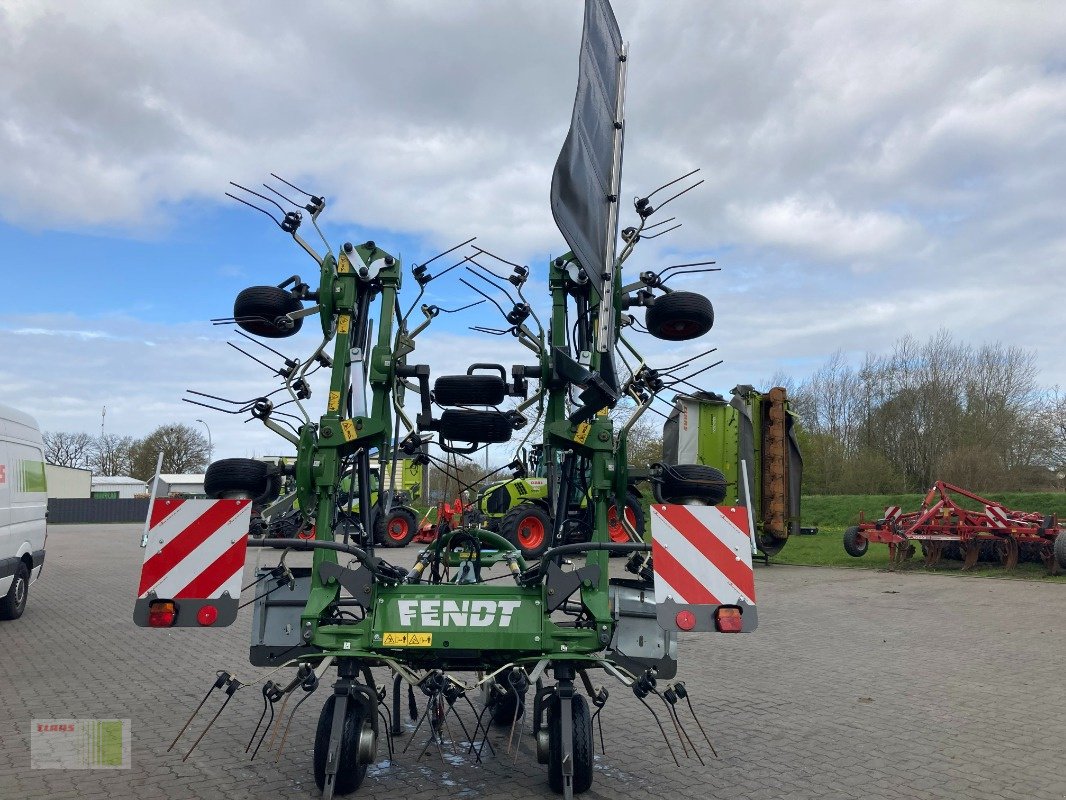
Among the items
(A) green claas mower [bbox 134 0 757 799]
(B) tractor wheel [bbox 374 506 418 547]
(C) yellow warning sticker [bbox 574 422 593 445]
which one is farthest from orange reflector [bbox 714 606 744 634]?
(B) tractor wheel [bbox 374 506 418 547]

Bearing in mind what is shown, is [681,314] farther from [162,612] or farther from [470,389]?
[162,612]

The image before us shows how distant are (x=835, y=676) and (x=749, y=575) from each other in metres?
3.93

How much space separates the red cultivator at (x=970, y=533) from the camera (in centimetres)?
1430

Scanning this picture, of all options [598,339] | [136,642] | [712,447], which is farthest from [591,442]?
[712,447]

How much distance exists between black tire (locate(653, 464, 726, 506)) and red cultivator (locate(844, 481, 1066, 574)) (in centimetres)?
1195

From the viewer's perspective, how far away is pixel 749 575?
12.6 feet

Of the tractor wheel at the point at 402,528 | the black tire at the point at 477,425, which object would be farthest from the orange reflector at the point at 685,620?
the tractor wheel at the point at 402,528

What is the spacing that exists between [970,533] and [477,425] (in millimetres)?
12886

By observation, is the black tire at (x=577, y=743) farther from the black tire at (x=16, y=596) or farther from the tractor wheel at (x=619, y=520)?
the black tire at (x=16, y=596)

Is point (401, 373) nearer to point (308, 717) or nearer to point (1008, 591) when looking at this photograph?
point (308, 717)

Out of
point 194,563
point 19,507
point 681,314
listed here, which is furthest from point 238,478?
point 19,507

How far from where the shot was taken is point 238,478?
4336 mm

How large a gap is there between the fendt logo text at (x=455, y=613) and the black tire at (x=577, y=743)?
0.43m

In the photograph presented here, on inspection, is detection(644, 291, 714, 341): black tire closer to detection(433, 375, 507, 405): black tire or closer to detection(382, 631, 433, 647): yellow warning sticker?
detection(433, 375, 507, 405): black tire
